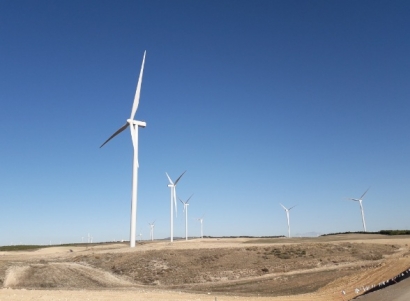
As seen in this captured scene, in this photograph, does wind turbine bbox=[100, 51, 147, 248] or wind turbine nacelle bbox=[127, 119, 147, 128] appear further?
wind turbine nacelle bbox=[127, 119, 147, 128]

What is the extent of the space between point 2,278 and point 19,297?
19.0 metres

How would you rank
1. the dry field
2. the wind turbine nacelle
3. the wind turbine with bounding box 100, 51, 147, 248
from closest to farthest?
1. the dry field
2. the wind turbine with bounding box 100, 51, 147, 248
3. the wind turbine nacelle

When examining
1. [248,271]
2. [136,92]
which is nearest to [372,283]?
[248,271]

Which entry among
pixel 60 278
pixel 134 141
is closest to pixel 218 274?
pixel 60 278

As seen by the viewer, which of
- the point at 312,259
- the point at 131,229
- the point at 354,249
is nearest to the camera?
the point at 312,259

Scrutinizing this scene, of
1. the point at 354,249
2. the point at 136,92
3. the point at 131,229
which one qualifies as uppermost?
the point at 136,92

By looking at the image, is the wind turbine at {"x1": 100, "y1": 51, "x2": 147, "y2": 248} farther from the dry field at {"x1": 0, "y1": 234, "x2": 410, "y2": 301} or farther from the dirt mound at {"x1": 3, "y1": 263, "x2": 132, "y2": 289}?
the dirt mound at {"x1": 3, "y1": 263, "x2": 132, "y2": 289}

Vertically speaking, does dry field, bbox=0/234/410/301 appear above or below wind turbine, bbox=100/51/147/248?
below

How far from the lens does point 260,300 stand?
966 inches

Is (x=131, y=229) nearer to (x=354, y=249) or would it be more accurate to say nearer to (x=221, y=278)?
(x=221, y=278)

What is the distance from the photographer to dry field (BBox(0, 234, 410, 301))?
27.8 meters

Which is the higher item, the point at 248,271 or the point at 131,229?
the point at 131,229

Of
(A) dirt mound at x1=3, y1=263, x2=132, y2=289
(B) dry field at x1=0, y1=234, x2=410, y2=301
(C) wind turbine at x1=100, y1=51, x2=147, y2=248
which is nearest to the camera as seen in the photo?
(B) dry field at x1=0, y1=234, x2=410, y2=301

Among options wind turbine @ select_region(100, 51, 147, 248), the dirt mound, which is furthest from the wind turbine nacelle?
the dirt mound
